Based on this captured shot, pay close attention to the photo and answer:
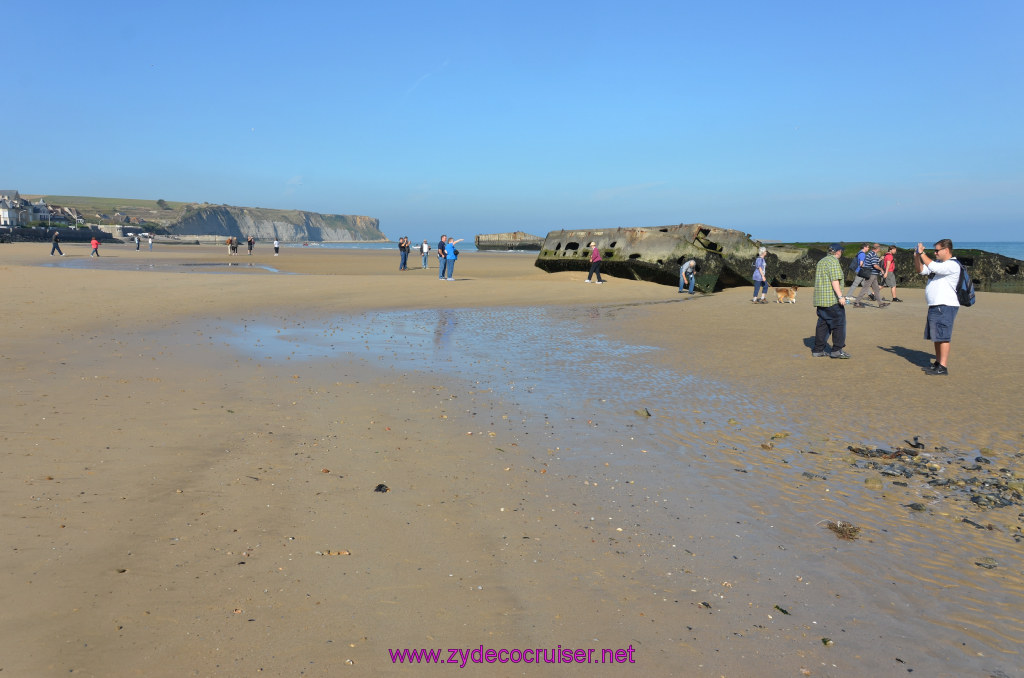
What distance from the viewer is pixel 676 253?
24.2 meters

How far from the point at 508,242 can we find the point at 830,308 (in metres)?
84.9

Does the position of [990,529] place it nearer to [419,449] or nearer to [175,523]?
[419,449]

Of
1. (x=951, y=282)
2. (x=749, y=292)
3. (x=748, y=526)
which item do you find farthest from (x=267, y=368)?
(x=749, y=292)

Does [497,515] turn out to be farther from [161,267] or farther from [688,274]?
[161,267]

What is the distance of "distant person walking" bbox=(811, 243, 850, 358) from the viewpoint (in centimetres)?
1039

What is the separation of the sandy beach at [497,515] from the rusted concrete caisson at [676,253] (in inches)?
554

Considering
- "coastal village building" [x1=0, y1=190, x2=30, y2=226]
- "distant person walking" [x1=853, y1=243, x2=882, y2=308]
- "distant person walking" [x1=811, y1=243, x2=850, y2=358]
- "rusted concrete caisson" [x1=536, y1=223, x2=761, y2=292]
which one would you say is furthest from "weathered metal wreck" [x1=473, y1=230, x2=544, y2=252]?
"coastal village building" [x1=0, y1=190, x2=30, y2=226]

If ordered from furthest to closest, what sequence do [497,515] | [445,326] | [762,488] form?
[445,326] < [762,488] < [497,515]

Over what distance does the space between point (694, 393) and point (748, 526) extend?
3.96 m

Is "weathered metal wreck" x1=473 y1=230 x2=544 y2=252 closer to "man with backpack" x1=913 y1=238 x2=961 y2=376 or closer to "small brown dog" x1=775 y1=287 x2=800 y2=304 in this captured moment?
"small brown dog" x1=775 y1=287 x2=800 y2=304

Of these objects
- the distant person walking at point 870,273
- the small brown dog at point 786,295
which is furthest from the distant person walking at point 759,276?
the distant person walking at point 870,273

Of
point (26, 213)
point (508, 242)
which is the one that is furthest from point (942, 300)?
point (26, 213)

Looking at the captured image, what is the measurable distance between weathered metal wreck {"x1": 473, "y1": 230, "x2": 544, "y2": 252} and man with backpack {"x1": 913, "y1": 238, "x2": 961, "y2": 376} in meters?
84.0

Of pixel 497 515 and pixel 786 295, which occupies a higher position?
pixel 786 295
